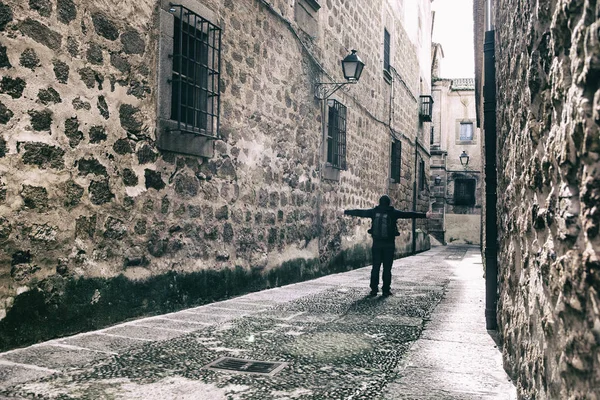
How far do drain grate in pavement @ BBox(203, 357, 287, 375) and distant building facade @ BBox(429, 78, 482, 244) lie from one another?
85.3ft

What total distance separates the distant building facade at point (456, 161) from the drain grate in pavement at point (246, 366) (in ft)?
85.3

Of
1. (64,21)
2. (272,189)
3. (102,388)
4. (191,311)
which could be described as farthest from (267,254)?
(102,388)

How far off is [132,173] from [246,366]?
2.20 meters

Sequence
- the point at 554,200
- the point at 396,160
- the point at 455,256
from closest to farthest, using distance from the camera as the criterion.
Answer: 1. the point at 554,200
2. the point at 396,160
3. the point at 455,256

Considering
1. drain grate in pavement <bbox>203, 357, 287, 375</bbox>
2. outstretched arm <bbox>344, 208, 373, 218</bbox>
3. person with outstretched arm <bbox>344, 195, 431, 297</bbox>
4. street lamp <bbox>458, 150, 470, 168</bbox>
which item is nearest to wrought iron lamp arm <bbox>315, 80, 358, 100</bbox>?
outstretched arm <bbox>344, 208, 373, 218</bbox>

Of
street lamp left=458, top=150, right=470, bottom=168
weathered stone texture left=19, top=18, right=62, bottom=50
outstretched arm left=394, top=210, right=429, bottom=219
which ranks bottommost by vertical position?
outstretched arm left=394, top=210, right=429, bottom=219

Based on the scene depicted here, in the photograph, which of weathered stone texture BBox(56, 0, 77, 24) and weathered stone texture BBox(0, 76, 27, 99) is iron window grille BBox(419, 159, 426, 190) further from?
weathered stone texture BBox(0, 76, 27, 99)

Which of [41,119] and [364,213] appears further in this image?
[364,213]

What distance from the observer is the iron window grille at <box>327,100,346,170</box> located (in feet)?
32.7

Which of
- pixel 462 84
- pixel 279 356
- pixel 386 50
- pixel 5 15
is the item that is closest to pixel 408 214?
pixel 279 356

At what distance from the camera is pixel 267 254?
7340mm

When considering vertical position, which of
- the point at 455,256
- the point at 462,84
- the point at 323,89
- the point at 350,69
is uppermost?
the point at 462,84

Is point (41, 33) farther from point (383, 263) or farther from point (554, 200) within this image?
point (383, 263)

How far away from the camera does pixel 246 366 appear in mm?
3416
